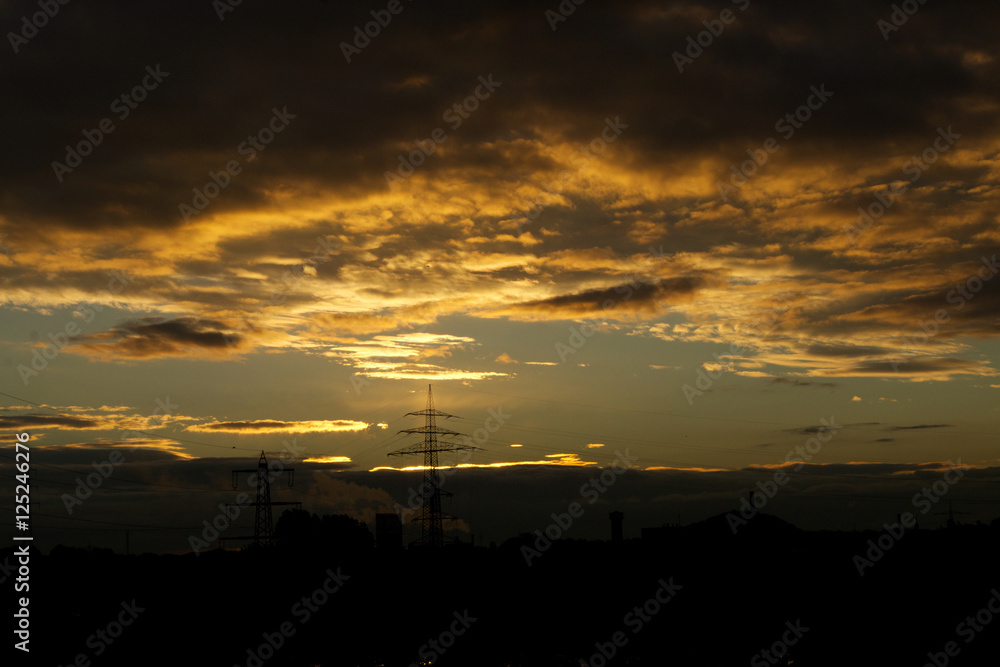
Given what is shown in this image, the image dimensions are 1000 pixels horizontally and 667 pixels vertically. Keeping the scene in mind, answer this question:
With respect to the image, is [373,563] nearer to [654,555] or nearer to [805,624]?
[654,555]

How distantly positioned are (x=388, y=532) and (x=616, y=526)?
102 ft

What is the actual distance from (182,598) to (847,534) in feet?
269

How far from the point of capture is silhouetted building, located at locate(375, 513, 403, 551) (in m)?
113

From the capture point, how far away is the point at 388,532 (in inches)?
4537

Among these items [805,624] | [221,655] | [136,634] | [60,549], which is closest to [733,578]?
[805,624]

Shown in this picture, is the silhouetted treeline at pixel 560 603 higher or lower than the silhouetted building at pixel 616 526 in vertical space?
lower

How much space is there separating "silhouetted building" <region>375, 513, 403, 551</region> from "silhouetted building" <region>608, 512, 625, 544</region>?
2879 centimetres

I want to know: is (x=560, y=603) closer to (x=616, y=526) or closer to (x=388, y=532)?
(x=616, y=526)

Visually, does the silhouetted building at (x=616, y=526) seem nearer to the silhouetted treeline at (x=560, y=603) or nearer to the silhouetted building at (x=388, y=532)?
the silhouetted treeline at (x=560, y=603)

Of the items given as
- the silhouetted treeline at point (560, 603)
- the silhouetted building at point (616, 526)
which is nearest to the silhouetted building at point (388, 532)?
the silhouetted treeline at point (560, 603)

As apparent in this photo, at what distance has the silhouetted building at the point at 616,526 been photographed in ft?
349

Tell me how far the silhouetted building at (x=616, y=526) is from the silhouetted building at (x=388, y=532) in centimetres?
2879

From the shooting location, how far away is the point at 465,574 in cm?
10300

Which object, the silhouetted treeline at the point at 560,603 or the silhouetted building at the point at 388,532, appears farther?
the silhouetted building at the point at 388,532
